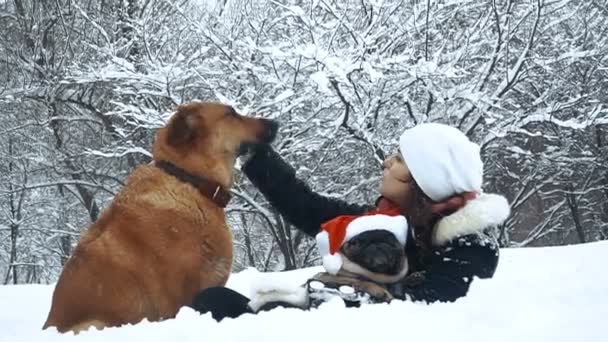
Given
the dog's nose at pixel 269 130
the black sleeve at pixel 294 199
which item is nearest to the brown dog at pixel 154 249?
the black sleeve at pixel 294 199

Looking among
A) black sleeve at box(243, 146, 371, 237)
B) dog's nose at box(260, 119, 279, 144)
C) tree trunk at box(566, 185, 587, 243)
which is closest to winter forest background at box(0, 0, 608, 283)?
tree trunk at box(566, 185, 587, 243)

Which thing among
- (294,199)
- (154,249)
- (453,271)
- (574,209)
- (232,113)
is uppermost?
(453,271)

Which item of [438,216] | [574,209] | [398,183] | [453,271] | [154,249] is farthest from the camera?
[574,209]

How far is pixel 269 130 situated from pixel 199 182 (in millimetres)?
574

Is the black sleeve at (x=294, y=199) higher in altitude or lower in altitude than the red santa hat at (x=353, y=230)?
lower

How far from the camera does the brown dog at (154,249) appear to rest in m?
3.03

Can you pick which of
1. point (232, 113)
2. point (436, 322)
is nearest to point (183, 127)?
point (232, 113)

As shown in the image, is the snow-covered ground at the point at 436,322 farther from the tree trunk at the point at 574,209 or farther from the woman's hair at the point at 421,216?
the tree trunk at the point at 574,209

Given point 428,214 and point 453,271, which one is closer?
point 453,271

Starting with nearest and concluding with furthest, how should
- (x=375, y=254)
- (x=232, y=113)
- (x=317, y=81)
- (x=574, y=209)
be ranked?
(x=375, y=254)
(x=232, y=113)
(x=317, y=81)
(x=574, y=209)

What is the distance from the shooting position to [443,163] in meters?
2.71

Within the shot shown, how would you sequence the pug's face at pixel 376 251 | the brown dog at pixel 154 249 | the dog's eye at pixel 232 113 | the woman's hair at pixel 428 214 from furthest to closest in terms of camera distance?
1. the dog's eye at pixel 232 113
2. the brown dog at pixel 154 249
3. the woman's hair at pixel 428 214
4. the pug's face at pixel 376 251

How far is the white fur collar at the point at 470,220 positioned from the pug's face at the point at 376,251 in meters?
0.23

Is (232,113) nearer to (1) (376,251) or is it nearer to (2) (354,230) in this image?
(2) (354,230)
